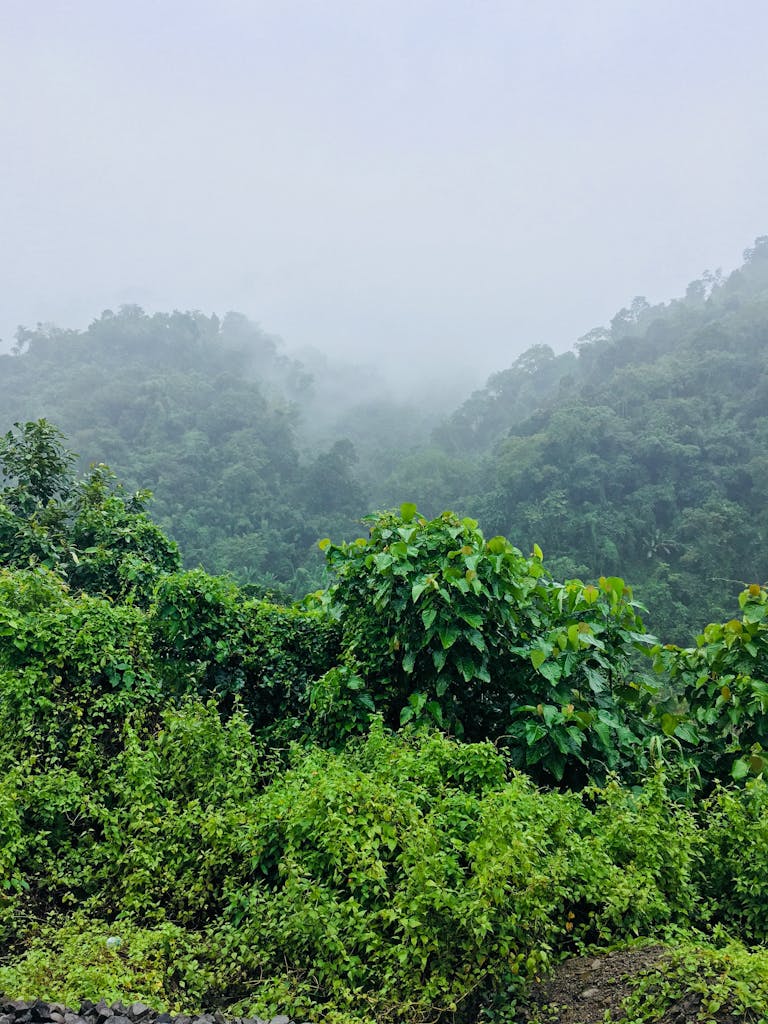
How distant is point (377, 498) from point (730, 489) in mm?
18116

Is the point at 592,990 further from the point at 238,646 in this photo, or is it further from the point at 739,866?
the point at 238,646

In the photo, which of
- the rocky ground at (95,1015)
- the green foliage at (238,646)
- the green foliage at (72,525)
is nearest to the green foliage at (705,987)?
the rocky ground at (95,1015)

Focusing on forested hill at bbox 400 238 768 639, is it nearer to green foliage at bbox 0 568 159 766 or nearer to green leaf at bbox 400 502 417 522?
green leaf at bbox 400 502 417 522

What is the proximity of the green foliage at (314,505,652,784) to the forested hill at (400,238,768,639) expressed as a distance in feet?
56.0

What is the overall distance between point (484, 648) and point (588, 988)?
5.93ft

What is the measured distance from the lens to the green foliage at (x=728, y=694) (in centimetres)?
430

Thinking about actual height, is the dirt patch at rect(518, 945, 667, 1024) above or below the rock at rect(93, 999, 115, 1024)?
below

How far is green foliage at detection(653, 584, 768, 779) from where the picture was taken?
4297 mm

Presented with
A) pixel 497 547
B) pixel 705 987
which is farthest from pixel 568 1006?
pixel 497 547

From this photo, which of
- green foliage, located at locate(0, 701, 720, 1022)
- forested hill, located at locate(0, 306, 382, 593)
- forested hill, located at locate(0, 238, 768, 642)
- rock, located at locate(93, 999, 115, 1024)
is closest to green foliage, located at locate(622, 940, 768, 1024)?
green foliage, located at locate(0, 701, 720, 1022)

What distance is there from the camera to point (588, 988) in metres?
2.79

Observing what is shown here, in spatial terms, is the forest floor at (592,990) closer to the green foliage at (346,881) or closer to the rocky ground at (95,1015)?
the green foliage at (346,881)

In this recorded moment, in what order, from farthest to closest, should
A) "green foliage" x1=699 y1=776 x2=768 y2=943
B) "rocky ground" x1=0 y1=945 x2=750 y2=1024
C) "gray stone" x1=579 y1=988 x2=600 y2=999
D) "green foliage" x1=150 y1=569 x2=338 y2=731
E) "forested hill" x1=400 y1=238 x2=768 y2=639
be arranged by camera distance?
1. "forested hill" x1=400 y1=238 x2=768 y2=639
2. "green foliage" x1=150 y1=569 x2=338 y2=731
3. "green foliage" x1=699 y1=776 x2=768 y2=943
4. "gray stone" x1=579 y1=988 x2=600 y2=999
5. "rocky ground" x1=0 y1=945 x2=750 y2=1024

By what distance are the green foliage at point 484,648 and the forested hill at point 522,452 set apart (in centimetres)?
1102
